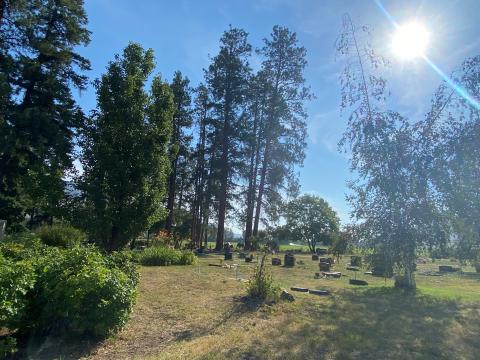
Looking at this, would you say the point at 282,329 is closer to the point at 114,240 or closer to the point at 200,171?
the point at 114,240

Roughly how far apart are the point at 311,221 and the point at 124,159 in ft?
131

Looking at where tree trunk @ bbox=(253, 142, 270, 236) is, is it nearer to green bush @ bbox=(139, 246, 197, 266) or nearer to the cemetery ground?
green bush @ bbox=(139, 246, 197, 266)

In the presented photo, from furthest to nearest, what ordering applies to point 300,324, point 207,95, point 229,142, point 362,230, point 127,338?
point 207,95, point 229,142, point 362,230, point 300,324, point 127,338

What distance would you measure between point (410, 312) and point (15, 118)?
21.5m

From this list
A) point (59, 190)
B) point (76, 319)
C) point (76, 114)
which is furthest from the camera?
point (76, 114)

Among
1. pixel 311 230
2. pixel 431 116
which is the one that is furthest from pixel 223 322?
pixel 311 230

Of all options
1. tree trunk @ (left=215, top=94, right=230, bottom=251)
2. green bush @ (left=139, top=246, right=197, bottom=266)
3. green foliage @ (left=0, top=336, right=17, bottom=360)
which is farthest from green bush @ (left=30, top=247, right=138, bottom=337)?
tree trunk @ (left=215, top=94, right=230, bottom=251)

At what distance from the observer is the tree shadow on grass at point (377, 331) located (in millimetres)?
5965

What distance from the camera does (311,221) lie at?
165 feet

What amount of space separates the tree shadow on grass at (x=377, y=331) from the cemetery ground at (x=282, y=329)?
15 millimetres

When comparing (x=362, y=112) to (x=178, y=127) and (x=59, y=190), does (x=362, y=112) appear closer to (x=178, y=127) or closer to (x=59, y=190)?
(x=59, y=190)

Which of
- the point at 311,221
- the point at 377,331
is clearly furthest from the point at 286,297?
the point at 311,221

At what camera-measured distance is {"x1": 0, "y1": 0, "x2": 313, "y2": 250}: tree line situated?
13062 millimetres

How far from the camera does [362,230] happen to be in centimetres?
Answer: 1220
